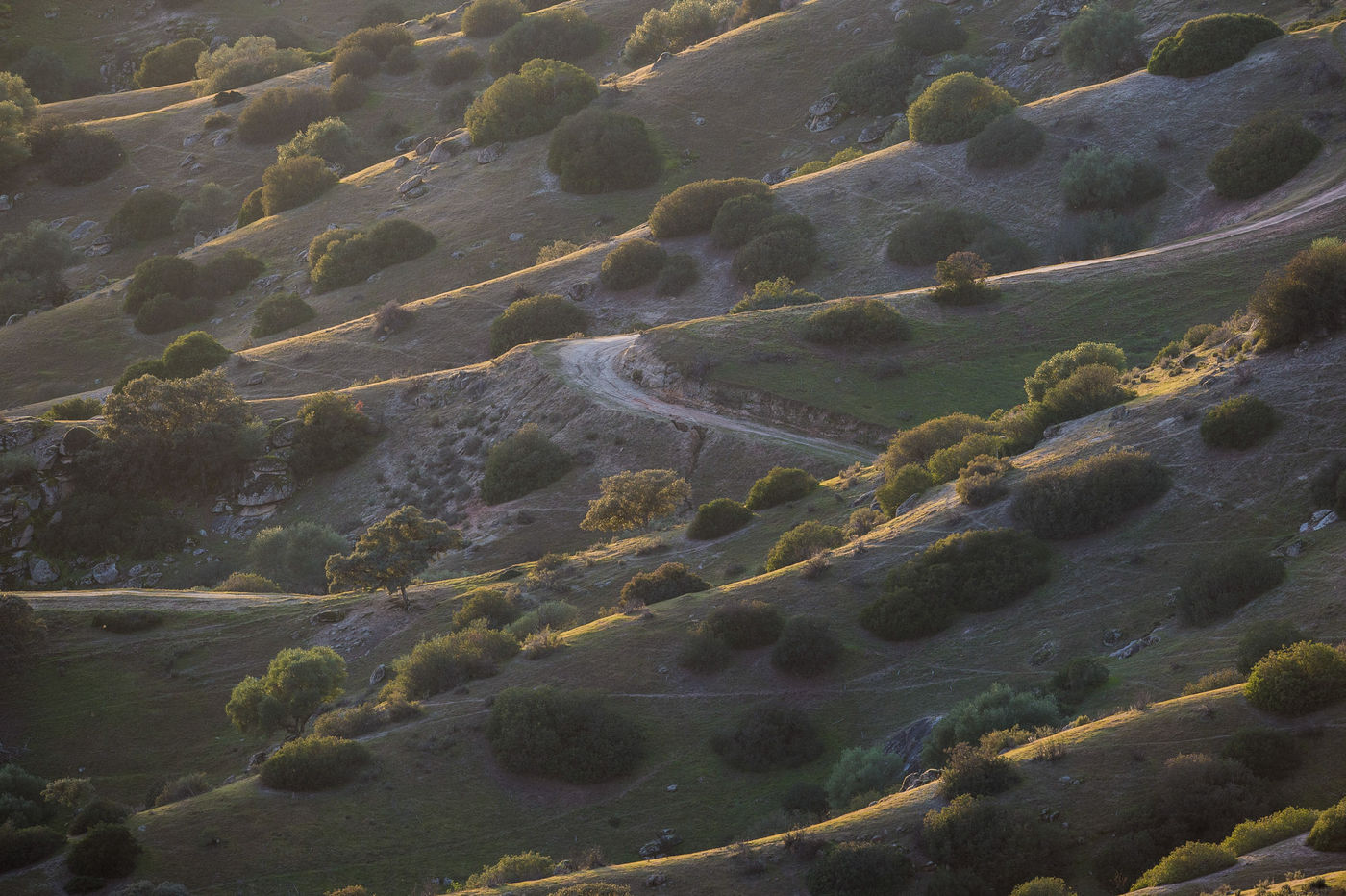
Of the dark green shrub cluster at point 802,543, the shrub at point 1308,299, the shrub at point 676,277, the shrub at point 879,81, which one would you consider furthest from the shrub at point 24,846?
the shrub at point 879,81

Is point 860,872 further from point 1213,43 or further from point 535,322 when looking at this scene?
point 1213,43

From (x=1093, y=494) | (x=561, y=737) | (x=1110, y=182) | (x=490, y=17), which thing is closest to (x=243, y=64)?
(x=490, y=17)

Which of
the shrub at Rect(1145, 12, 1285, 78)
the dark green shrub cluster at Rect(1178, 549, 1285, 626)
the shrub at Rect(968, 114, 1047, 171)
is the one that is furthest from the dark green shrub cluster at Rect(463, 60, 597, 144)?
Result: the dark green shrub cluster at Rect(1178, 549, 1285, 626)

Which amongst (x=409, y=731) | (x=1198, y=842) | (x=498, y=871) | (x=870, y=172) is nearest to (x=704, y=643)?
(x=409, y=731)

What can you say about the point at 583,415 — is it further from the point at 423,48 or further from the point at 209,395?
the point at 423,48

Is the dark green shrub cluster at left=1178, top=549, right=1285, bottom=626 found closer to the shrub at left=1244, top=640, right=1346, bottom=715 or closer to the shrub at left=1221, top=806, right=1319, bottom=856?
the shrub at left=1244, top=640, right=1346, bottom=715

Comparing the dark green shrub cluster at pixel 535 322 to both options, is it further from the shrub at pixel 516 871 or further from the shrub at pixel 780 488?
the shrub at pixel 516 871
